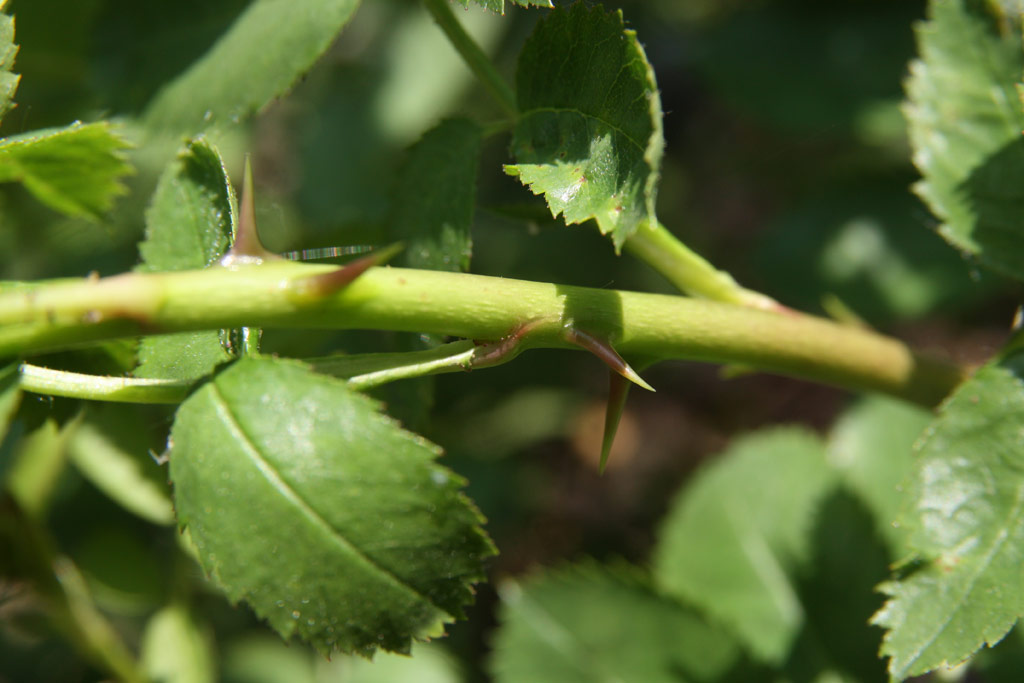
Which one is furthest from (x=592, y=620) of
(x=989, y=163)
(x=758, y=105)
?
(x=758, y=105)

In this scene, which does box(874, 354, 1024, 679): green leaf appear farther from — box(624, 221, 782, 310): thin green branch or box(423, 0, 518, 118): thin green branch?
box(423, 0, 518, 118): thin green branch

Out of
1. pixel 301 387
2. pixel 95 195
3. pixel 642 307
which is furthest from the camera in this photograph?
pixel 95 195

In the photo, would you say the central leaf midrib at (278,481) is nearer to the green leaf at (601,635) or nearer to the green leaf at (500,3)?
the green leaf at (500,3)

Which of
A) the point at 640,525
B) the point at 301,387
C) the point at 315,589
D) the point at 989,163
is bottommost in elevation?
the point at 640,525

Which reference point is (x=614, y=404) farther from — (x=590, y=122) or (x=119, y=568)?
(x=119, y=568)

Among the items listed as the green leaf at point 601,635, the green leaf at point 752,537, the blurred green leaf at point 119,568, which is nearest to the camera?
the green leaf at point 601,635

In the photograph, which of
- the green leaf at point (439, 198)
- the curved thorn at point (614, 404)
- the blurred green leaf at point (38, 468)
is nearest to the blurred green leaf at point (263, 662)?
the blurred green leaf at point (38, 468)

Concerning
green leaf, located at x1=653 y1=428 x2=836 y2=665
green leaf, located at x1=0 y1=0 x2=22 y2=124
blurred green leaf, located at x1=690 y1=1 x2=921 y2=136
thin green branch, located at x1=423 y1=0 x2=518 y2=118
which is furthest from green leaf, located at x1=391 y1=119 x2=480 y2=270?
blurred green leaf, located at x1=690 y1=1 x2=921 y2=136

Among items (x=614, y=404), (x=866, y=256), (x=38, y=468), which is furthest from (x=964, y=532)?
(x=38, y=468)

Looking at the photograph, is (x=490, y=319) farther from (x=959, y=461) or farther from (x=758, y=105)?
(x=758, y=105)
